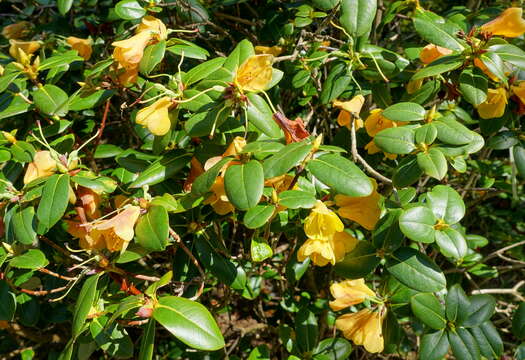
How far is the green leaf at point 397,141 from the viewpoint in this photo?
42.8 inches

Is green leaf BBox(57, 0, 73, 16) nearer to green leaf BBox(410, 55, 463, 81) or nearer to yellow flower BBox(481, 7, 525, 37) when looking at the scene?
green leaf BBox(410, 55, 463, 81)

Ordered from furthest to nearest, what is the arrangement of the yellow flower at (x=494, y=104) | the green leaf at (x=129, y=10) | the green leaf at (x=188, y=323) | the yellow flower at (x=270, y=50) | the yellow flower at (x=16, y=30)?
the yellow flower at (x=16, y=30) → the yellow flower at (x=270, y=50) → the green leaf at (x=129, y=10) → the yellow flower at (x=494, y=104) → the green leaf at (x=188, y=323)

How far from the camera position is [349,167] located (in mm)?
993

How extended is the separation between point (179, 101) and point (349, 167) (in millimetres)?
410

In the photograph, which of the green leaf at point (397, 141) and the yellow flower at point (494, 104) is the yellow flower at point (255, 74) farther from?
the yellow flower at point (494, 104)

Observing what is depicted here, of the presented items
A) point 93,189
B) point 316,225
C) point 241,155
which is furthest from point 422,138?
point 93,189

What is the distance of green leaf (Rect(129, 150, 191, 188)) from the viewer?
1146 mm

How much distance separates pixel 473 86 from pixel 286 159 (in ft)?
1.72

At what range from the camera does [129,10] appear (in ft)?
4.67

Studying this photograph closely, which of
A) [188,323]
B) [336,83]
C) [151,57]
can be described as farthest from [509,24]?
[188,323]

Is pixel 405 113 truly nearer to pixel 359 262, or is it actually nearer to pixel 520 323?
pixel 359 262

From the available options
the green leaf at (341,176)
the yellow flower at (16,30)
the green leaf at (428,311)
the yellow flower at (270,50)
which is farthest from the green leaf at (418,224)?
the yellow flower at (16,30)

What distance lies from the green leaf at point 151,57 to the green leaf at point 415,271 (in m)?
0.73

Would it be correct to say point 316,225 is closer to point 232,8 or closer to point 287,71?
point 287,71
